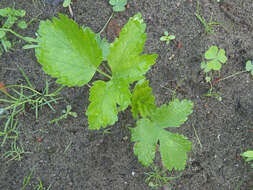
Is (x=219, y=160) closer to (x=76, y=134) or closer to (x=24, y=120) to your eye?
(x=76, y=134)

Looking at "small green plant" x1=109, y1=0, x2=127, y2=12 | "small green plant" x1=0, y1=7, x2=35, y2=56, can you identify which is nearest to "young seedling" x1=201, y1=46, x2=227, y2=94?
"small green plant" x1=109, y1=0, x2=127, y2=12

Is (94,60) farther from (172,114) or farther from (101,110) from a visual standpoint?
(172,114)

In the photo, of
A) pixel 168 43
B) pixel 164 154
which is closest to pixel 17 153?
pixel 164 154

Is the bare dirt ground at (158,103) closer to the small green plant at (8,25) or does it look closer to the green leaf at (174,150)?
the small green plant at (8,25)

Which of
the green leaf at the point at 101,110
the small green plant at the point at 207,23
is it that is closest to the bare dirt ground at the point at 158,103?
the small green plant at the point at 207,23

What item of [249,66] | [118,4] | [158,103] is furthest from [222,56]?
[118,4]

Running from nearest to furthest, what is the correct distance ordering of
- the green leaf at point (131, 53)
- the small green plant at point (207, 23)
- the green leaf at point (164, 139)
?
the green leaf at point (131, 53), the green leaf at point (164, 139), the small green plant at point (207, 23)

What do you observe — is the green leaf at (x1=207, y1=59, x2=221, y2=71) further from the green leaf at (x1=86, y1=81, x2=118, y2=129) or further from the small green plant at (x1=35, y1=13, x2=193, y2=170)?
the green leaf at (x1=86, y1=81, x2=118, y2=129)
